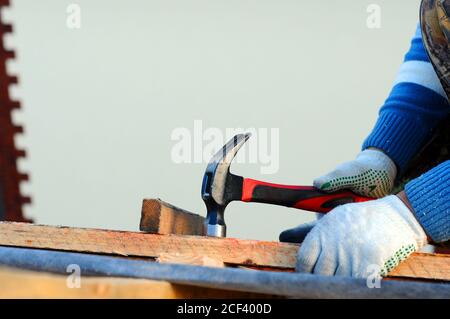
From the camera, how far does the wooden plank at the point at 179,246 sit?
1.77 meters

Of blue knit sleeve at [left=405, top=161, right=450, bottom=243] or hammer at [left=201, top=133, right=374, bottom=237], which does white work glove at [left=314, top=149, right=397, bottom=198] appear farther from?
blue knit sleeve at [left=405, top=161, right=450, bottom=243]

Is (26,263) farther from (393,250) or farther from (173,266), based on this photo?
(393,250)

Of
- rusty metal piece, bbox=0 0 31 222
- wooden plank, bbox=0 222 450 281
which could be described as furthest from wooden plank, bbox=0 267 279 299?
rusty metal piece, bbox=0 0 31 222

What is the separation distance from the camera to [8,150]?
5516 mm

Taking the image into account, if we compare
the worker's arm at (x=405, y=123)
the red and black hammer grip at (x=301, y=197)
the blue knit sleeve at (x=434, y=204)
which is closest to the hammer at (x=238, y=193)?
the red and black hammer grip at (x=301, y=197)

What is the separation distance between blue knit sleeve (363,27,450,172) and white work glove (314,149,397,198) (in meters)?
0.05

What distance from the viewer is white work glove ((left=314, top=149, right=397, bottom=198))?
234 cm

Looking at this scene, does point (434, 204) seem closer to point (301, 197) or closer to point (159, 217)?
point (301, 197)

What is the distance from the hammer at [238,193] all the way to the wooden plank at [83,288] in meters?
0.78

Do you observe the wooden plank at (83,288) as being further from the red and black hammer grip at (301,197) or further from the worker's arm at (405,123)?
the worker's arm at (405,123)

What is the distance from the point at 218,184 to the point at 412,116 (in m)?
0.70

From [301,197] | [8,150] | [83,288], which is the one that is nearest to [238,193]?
[301,197]
